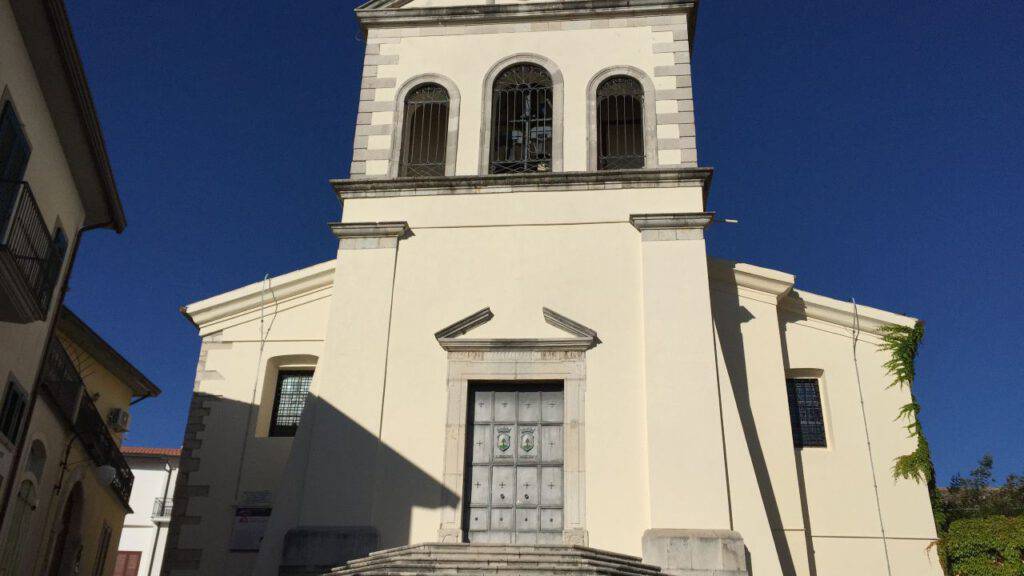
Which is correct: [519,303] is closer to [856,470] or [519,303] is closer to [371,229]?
[371,229]

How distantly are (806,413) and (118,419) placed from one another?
15592 mm

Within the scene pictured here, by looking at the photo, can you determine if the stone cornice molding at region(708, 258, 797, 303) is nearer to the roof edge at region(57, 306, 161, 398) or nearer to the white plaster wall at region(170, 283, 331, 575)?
the white plaster wall at region(170, 283, 331, 575)

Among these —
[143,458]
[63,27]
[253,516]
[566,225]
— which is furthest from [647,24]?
[143,458]

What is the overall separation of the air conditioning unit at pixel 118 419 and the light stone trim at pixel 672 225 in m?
14.0

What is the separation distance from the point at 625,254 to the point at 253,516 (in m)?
7.38

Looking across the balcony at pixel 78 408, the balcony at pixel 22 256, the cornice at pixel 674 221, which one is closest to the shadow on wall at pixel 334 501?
the balcony at pixel 78 408

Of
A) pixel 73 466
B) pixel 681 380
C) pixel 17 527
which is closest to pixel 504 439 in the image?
pixel 681 380

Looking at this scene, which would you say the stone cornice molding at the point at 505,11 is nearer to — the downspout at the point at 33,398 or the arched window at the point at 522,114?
the arched window at the point at 522,114

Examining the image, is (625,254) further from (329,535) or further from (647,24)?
(329,535)

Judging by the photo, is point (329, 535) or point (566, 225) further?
point (566, 225)

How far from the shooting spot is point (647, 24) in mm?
17344

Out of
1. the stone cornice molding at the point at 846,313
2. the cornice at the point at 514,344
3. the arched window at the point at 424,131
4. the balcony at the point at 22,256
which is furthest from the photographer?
the arched window at the point at 424,131

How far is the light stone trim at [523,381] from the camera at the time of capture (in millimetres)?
13266

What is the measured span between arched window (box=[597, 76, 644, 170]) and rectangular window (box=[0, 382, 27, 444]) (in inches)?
370
